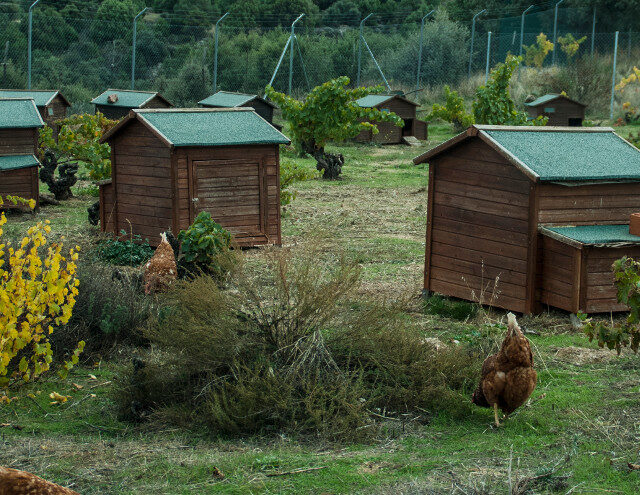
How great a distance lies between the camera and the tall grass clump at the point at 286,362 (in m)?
6.25

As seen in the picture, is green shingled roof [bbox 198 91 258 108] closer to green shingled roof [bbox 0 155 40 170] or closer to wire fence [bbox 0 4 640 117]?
wire fence [bbox 0 4 640 117]

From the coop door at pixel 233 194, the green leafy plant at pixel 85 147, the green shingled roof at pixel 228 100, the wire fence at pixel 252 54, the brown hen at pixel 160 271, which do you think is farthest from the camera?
the wire fence at pixel 252 54

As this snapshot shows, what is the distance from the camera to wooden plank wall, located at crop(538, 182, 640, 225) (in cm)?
938

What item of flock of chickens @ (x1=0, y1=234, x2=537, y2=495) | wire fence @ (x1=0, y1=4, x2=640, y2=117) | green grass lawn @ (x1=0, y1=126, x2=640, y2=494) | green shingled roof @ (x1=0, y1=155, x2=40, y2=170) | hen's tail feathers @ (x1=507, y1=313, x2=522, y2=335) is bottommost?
green grass lawn @ (x1=0, y1=126, x2=640, y2=494)

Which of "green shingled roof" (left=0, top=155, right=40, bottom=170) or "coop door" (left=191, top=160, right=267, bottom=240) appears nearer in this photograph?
"coop door" (left=191, top=160, right=267, bottom=240)

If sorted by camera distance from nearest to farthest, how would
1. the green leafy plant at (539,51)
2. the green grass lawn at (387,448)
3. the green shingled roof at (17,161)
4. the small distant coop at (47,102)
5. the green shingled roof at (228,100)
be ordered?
1. the green grass lawn at (387,448)
2. the green shingled roof at (17,161)
3. the small distant coop at (47,102)
4. the green shingled roof at (228,100)
5. the green leafy plant at (539,51)

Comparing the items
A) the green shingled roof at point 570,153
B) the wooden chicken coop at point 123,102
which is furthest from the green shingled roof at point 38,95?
the green shingled roof at point 570,153

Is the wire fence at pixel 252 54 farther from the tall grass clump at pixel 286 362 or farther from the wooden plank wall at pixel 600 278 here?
the tall grass clump at pixel 286 362

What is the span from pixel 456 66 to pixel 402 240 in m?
29.6

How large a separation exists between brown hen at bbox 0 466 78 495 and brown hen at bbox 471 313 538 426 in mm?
→ 3159

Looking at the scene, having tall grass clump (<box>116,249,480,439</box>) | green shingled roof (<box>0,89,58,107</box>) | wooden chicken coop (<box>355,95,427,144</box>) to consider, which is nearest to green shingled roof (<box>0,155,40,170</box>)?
green shingled roof (<box>0,89,58,107</box>)

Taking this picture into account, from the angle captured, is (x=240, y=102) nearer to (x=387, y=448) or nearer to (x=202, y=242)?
(x=202, y=242)

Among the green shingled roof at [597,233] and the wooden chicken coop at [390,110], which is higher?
the wooden chicken coop at [390,110]

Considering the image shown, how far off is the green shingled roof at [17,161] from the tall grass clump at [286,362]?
35.0ft
